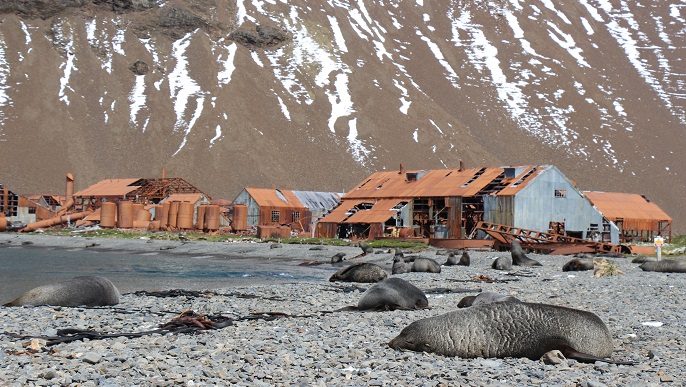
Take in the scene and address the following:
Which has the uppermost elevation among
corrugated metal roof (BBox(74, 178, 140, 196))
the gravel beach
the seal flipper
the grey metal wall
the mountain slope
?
the mountain slope

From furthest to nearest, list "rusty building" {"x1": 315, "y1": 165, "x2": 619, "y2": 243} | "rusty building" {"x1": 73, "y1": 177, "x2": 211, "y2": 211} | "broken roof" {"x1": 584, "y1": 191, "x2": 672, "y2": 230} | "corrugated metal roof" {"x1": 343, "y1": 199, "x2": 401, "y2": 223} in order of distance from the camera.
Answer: "rusty building" {"x1": 73, "y1": 177, "x2": 211, "y2": 211} < "broken roof" {"x1": 584, "y1": 191, "x2": 672, "y2": 230} < "corrugated metal roof" {"x1": 343, "y1": 199, "x2": 401, "y2": 223} < "rusty building" {"x1": 315, "y1": 165, "x2": 619, "y2": 243}

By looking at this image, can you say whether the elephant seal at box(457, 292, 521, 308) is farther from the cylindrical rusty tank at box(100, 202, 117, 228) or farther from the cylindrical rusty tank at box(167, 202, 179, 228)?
the cylindrical rusty tank at box(100, 202, 117, 228)

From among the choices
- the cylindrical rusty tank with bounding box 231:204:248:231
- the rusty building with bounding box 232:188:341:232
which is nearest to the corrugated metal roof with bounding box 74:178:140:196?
the rusty building with bounding box 232:188:341:232

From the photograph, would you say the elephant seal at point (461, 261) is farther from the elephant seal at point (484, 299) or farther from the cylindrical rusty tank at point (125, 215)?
the cylindrical rusty tank at point (125, 215)

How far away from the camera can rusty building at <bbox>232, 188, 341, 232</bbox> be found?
70000mm

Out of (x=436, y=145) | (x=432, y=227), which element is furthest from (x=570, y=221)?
(x=436, y=145)

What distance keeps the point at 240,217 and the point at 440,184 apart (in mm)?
21791

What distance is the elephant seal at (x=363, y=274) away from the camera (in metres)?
22.2

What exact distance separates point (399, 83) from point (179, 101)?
40.0 meters

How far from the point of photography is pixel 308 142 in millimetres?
113312

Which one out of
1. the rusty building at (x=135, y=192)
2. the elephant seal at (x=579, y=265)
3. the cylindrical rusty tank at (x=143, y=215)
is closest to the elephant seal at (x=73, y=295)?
the elephant seal at (x=579, y=265)

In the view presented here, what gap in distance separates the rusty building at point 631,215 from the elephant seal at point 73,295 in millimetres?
56902

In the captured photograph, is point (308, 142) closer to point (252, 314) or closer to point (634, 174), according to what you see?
point (634, 174)

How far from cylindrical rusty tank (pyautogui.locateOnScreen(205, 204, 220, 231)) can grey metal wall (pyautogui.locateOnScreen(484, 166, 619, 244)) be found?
28672mm
